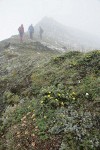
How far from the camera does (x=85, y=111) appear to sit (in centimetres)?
1227

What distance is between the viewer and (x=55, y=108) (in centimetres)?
1280

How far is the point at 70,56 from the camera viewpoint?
1847cm

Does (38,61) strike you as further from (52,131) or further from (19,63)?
(52,131)

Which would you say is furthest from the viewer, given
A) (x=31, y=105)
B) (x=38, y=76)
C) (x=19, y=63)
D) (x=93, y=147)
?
(x=19, y=63)

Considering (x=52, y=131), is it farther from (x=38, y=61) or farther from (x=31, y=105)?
(x=38, y=61)

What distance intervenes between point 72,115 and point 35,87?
3924 millimetres

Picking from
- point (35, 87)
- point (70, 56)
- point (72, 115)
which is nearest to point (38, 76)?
point (35, 87)

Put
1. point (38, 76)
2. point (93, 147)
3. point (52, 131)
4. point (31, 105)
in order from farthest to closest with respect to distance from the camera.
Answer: point (38, 76)
point (31, 105)
point (52, 131)
point (93, 147)

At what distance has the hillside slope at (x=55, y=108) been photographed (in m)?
11.3

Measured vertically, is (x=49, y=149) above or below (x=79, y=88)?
below

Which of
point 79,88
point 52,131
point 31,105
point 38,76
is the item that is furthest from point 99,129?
point 38,76

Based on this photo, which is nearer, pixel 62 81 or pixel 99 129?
pixel 99 129

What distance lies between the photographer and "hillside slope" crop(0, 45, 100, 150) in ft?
37.1

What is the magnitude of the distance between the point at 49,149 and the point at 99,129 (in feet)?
7.12
